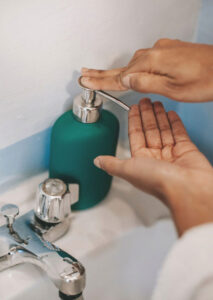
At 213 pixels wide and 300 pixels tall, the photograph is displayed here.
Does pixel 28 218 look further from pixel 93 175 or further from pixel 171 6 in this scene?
pixel 171 6

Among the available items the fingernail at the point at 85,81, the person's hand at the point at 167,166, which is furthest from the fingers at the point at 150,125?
the fingernail at the point at 85,81

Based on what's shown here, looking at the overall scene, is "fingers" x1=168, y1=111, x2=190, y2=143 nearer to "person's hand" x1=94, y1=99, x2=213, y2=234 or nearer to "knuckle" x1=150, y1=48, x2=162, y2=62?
"person's hand" x1=94, y1=99, x2=213, y2=234

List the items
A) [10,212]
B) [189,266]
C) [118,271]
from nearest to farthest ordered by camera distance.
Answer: [189,266]
[10,212]
[118,271]

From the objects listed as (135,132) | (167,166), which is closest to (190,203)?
(167,166)

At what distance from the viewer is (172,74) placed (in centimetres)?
52

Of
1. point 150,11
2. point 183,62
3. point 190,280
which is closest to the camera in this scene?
point 190,280

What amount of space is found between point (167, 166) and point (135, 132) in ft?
0.35

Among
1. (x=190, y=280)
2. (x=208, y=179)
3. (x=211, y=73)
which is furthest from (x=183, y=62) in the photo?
(x=190, y=280)

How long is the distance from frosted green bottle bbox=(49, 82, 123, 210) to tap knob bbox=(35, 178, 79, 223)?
0.03 metres

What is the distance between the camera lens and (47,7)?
1.59 feet

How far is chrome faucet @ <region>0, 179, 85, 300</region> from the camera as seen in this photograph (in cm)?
48

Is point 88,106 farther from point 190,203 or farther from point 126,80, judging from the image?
point 190,203

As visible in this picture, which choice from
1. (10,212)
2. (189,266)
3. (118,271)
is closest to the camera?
(189,266)

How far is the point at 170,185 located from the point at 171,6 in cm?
32
